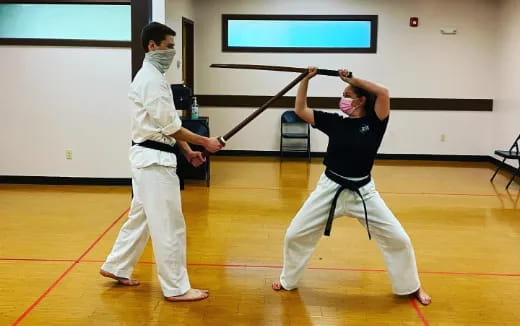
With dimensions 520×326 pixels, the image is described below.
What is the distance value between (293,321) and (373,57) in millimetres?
6678

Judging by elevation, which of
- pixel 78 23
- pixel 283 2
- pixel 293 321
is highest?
pixel 283 2

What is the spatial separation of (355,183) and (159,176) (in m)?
1.16

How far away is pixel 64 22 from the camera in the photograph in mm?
6629

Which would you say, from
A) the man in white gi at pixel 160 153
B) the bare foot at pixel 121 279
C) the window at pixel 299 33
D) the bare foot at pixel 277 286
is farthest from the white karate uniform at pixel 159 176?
the window at pixel 299 33

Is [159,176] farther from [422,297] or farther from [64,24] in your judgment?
[64,24]

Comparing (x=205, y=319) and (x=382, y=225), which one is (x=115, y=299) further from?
(x=382, y=225)

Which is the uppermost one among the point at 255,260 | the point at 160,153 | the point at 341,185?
the point at 160,153

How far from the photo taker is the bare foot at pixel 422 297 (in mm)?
3547

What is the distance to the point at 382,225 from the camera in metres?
3.42

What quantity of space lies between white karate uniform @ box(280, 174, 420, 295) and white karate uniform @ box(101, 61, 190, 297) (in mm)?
704

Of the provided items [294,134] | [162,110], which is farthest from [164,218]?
[294,134]

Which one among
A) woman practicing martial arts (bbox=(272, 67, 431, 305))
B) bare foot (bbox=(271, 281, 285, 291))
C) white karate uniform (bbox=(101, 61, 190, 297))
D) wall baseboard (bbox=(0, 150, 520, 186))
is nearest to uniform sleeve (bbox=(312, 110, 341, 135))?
woman practicing martial arts (bbox=(272, 67, 431, 305))

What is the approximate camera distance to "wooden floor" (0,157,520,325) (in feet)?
11.1

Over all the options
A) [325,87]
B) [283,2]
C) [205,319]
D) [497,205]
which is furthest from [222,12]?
[205,319]
